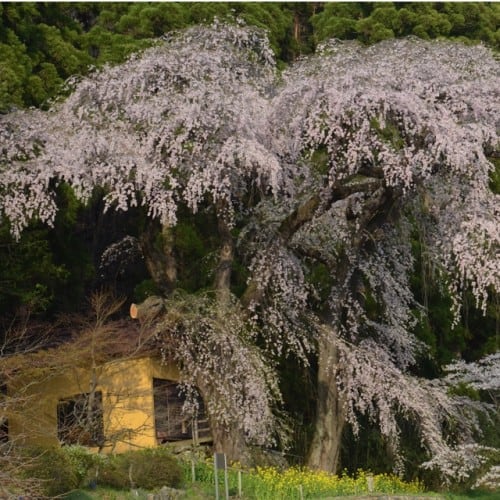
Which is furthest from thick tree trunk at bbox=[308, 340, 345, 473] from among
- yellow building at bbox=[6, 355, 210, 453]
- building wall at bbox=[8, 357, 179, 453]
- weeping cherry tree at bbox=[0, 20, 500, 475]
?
building wall at bbox=[8, 357, 179, 453]

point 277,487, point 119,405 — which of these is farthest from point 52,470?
point 119,405

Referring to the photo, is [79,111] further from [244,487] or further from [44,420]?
[244,487]

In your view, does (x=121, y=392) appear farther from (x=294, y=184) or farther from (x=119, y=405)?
(x=294, y=184)

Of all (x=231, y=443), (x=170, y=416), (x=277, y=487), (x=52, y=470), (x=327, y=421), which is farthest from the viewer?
(x=170, y=416)

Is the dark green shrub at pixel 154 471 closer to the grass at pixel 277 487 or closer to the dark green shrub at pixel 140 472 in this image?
the dark green shrub at pixel 140 472

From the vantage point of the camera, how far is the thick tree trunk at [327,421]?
14367 millimetres

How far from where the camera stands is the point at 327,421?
570 inches

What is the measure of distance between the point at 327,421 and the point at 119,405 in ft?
9.88

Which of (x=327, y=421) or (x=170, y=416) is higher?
(x=170, y=416)

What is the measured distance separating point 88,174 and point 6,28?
473 centimetres

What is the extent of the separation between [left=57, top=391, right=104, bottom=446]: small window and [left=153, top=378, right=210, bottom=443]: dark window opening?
0.89m

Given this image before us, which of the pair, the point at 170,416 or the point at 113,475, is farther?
the point at 170,416

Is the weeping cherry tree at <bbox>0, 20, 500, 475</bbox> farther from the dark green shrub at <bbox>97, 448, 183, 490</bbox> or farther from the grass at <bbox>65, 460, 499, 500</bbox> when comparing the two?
the dark green shrub at <bbox>97, 448, 183, 490</bbox>

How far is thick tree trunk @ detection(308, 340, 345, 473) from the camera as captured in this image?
1437cm
